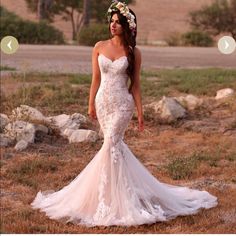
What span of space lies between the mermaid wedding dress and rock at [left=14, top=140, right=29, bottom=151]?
2784 mm

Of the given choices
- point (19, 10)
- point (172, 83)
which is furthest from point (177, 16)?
point (172, 83)

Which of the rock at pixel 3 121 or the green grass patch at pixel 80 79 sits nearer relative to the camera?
the rock at pixel 3 121

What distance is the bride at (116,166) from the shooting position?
6.04 m

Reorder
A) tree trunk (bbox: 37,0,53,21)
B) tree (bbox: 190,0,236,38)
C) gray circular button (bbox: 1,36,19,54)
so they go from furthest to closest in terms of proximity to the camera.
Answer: tree (bbox: 190,0,236,38) → tree trunk (bbox: 37,0,53,21) → gray circular button (bbox: 1,36,19,54)

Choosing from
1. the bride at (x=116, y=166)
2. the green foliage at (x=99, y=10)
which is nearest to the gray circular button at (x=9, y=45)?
the bride at (x=116, y=166)

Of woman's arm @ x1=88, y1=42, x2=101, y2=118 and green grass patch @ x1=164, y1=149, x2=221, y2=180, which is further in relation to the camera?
green grass patch @ x1=164, y1=149, x2=221, y2=180

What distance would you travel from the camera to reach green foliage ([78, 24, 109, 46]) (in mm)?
30594

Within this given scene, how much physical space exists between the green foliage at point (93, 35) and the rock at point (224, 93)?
1719 cm

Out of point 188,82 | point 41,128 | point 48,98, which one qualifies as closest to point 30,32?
point 188,82

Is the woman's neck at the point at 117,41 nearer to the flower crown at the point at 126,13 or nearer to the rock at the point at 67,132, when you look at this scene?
the flower crown at the point at 126,13

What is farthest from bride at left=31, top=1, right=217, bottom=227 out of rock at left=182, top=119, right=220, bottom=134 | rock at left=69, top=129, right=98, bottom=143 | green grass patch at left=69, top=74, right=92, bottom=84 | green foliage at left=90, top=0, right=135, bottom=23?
green foliage at left=90, top=0, right=135, bottom=23

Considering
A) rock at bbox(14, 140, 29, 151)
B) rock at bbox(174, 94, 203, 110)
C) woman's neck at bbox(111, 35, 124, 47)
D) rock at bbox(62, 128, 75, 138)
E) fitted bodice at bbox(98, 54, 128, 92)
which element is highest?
woman's neck at bbox(111, 35, 124, 47)

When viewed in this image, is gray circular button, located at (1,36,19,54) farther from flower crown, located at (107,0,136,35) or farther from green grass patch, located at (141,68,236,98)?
flower crown, located at (107,0,136,35)

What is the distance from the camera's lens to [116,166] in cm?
624
